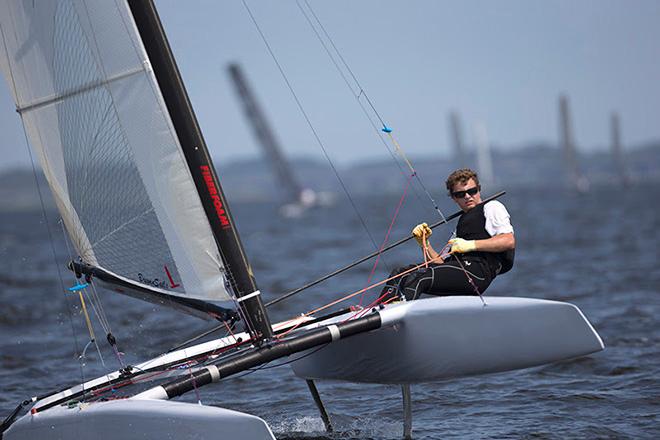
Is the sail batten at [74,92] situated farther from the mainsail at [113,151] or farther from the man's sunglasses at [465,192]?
the man's sunglasses at [465,192]

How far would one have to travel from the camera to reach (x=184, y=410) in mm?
3713

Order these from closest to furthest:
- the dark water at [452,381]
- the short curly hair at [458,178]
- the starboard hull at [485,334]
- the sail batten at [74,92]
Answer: the starboard hull at [485,334], the sail batten at [74,92], the short curly hair at [458,178], the dark water at [452,381]

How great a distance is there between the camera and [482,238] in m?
4.63

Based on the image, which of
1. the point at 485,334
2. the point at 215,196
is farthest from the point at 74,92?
the point at 485,334

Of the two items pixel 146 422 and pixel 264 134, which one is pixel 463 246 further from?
pixel 264 134

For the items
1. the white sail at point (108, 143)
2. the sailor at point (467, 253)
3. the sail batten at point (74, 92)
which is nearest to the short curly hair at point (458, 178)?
the sailor at point (467, 253)

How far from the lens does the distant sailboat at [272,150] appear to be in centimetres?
5144

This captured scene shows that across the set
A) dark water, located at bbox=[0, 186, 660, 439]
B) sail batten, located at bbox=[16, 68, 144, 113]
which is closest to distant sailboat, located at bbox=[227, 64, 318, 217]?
dark water, located at bbox=[0, 186, 660, 439]

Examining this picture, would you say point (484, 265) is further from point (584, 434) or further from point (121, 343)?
point (121, 343)

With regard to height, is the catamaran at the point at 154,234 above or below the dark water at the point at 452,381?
above

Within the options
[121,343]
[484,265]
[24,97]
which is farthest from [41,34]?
[121,343]

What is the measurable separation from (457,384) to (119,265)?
2413mm

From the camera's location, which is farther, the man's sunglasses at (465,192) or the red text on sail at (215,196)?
the man's sunglasses at (465,192)

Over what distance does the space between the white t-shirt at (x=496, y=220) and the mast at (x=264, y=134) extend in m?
46.9
